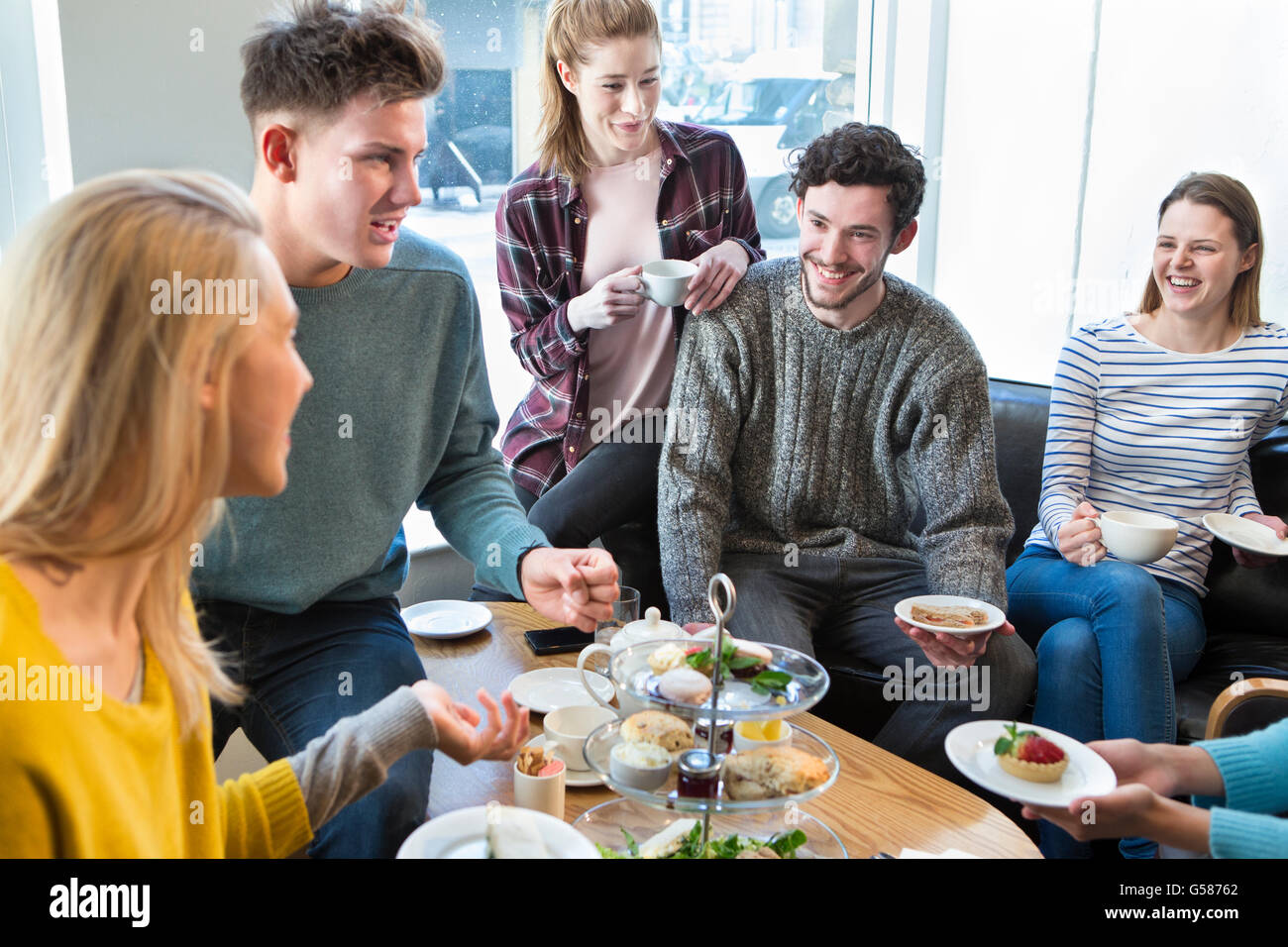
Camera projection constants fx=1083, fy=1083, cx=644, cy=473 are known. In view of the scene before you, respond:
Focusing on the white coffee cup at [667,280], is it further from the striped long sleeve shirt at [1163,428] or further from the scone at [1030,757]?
the scone at [1030,757]

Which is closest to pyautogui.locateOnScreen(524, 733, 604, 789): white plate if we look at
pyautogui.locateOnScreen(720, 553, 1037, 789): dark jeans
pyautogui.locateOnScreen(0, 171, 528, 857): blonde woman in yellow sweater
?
pyautogui.locateOnScreen(0, 171, 528, 857): blonde woman in yellow sweater

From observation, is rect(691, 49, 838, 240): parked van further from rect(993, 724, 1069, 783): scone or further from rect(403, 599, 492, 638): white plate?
rect(993, 724, 1069, 783): scone

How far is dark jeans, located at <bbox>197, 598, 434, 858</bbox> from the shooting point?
5.79 feet

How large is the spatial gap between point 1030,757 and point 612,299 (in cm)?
145

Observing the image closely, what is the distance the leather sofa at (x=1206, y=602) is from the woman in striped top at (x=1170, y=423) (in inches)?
2.5

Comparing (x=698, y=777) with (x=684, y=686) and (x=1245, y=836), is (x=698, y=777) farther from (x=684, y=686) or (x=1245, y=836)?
(x=1245, y=836)

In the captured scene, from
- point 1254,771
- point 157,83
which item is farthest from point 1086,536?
point 157,83

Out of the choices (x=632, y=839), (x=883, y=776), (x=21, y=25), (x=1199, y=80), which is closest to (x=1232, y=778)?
(x=883, y=776)

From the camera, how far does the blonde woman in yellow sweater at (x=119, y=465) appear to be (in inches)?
37.7

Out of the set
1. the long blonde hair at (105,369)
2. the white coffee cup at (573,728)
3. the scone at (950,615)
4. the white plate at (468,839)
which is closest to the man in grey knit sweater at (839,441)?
the scone at (950,615)

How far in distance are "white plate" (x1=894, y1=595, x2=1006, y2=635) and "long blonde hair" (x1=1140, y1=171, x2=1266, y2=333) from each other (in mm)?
1243

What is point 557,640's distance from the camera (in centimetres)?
212
